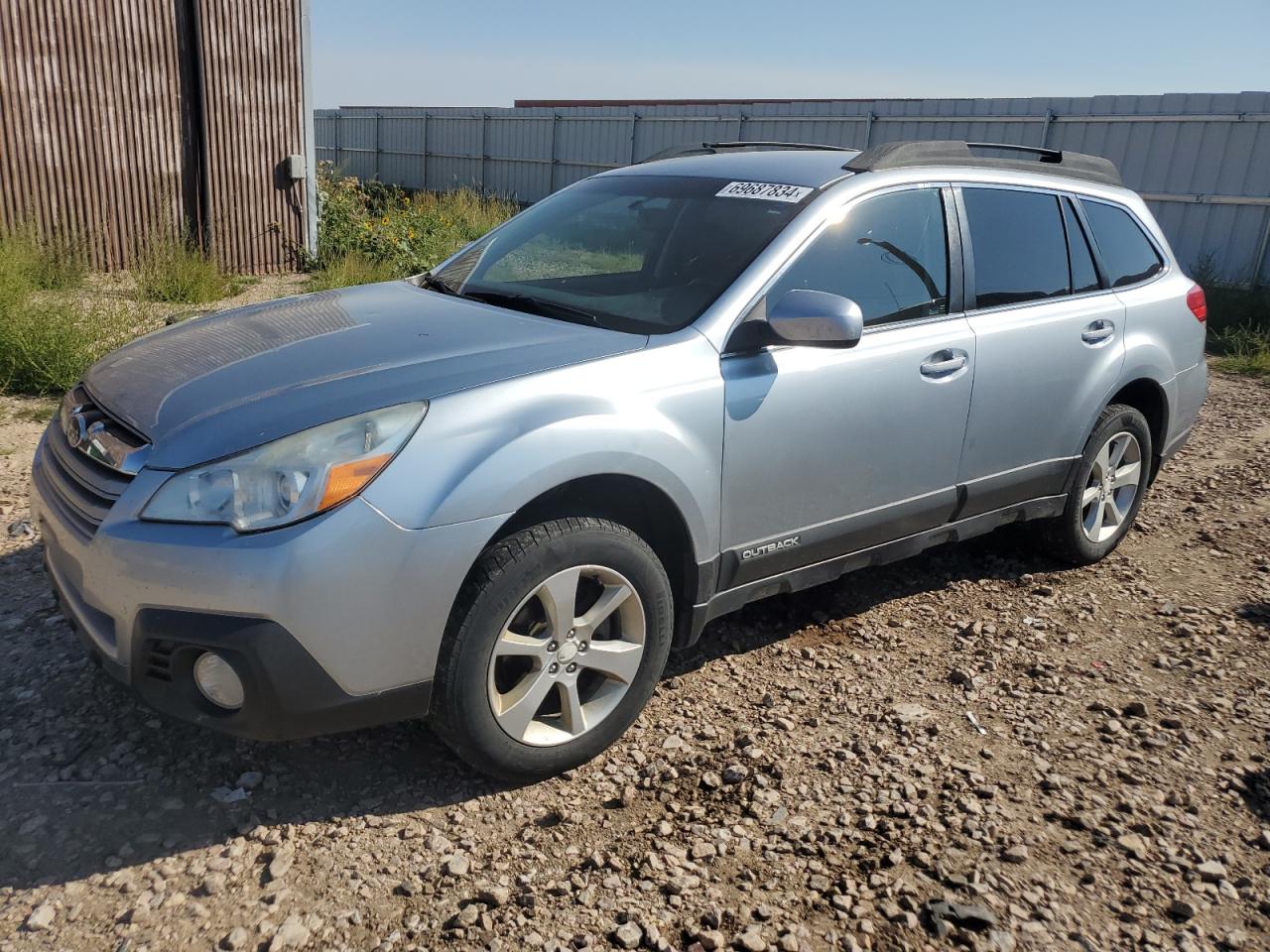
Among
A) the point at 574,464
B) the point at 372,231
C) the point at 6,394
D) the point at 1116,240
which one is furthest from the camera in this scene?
the point at 372,231

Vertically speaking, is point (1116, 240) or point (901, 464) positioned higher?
point (1116, 240)

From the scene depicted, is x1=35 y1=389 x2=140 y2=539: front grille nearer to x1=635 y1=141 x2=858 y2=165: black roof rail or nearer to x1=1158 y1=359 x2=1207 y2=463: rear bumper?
x1=635 y1=141 x2=858 y2=165: black roof rail

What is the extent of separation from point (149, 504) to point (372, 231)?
9.32 metres

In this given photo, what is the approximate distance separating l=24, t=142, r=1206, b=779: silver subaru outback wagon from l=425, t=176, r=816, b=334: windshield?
0.05 feet

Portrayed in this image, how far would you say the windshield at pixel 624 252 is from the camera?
134 inches

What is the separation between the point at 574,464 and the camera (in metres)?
2.79

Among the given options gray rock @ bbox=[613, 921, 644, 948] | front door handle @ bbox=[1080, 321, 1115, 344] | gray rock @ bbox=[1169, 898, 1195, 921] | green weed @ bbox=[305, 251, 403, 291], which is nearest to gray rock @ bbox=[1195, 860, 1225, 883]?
gray rock @ bbox=[1169, 898, 1195, 921]

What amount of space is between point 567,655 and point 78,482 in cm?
143

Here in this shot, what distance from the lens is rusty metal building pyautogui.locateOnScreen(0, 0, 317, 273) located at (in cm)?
916

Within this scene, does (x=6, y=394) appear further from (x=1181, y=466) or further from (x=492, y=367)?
(x=1181, y=466)

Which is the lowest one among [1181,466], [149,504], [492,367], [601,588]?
[1181,466]

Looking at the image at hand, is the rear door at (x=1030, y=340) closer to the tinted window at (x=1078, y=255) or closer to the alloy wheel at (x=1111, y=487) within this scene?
the tinted window at (x=1078, y=255)

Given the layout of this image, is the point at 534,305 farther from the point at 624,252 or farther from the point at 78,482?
the point at 78,482

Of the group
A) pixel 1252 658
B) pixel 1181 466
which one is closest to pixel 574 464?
pixel 1252 658
